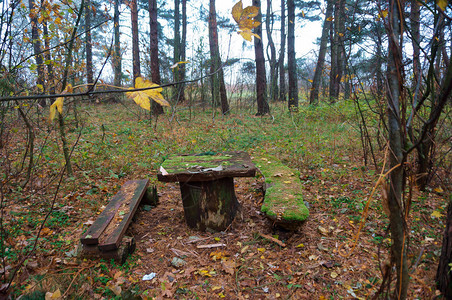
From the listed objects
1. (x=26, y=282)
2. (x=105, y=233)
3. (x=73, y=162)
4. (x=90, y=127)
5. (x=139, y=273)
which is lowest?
(x=139, y=273)

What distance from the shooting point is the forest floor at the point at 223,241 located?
83.9 inches

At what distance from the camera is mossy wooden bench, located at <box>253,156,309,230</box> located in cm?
267

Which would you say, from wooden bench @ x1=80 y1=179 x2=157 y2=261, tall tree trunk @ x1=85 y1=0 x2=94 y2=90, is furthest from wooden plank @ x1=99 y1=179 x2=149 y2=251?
tall tree trunk @ x1=85 y1=0 x2=94 y2=90

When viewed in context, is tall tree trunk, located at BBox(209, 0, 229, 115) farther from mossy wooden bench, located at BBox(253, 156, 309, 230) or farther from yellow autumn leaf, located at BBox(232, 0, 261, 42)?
yellow autumn leaf, located at BBox(232, 0, 261, 42)

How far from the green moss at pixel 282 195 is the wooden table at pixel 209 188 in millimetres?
423

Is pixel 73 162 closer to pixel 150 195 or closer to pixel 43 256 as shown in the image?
pixel 150 195

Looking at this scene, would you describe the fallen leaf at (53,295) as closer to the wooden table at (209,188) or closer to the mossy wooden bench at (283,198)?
the wooden table at (209,188)

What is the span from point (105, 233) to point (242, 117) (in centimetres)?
812

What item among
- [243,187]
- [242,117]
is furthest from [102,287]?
[242,117]

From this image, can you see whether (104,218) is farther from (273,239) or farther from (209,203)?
(273,239)

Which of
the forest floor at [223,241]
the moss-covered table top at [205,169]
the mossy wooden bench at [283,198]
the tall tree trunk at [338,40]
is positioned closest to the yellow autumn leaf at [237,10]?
the forest floor at [223,241]

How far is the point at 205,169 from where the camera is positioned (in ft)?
9.63

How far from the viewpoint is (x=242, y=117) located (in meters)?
10.2

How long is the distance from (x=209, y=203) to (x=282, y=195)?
0.89 m
